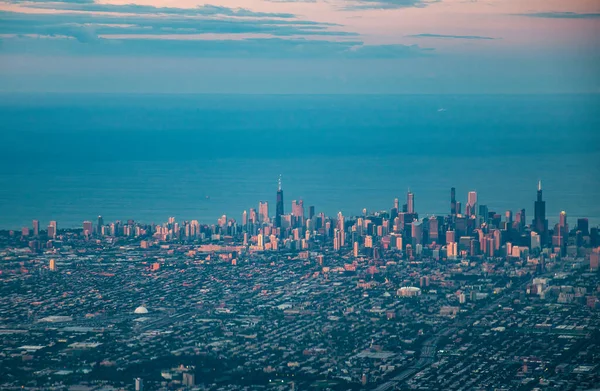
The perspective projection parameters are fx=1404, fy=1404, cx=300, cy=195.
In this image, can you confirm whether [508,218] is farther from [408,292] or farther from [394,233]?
[408,292]

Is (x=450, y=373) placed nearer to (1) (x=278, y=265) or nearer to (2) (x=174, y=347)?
(2) (x=174, y=347)

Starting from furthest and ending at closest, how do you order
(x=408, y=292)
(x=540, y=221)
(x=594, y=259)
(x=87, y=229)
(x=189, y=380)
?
(x=87, y=229) < (x=540, y=221) < (x=594, y=259) < (x=408, y=292) < (x=189, y=380)

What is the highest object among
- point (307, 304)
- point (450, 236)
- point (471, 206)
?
point (471, 206)

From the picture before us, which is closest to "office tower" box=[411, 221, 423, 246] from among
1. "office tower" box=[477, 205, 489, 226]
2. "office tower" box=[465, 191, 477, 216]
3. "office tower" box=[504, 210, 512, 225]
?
"office tower" box=[477, 205, 489, 226]

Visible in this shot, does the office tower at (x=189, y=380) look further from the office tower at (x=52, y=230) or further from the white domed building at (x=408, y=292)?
the office tower at (x=52, y=230)

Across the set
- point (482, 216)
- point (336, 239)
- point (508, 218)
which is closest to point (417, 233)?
point (336, 239)

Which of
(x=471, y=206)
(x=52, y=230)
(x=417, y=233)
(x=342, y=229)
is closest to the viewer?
(x=417, y=233)

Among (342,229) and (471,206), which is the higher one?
(471,206)

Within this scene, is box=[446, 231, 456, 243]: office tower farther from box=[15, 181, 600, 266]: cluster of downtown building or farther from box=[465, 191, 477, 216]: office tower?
box=[465, 191, 477, 216]: office tower

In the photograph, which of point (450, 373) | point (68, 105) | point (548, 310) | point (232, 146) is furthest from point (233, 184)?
point (450, 373)
